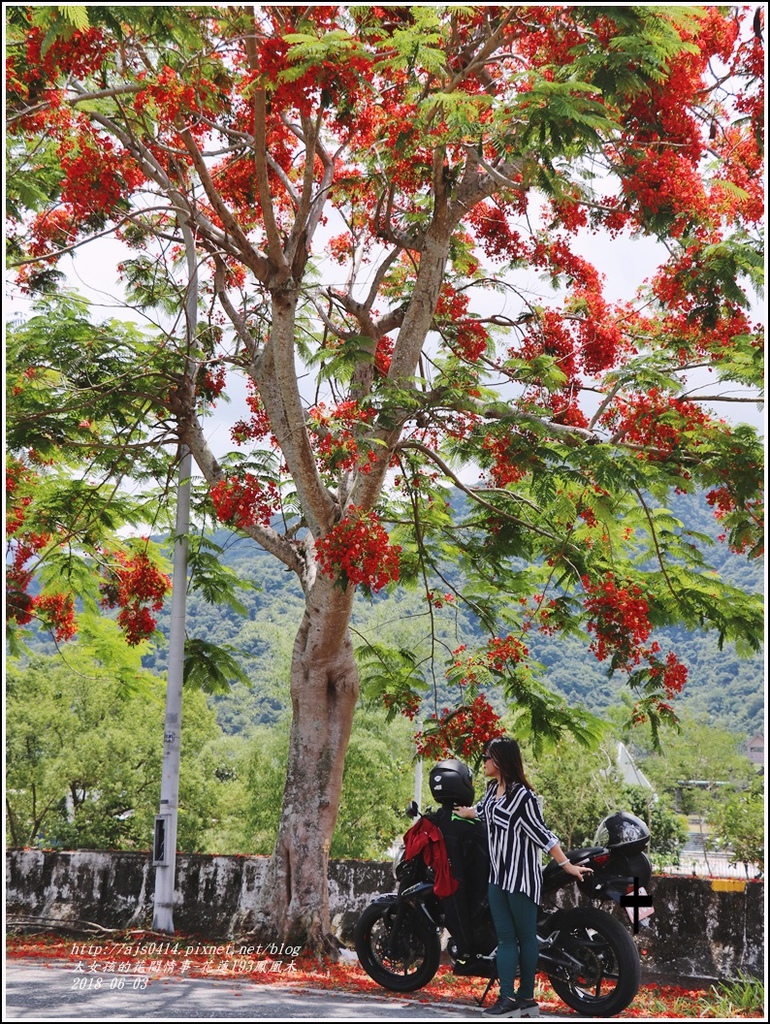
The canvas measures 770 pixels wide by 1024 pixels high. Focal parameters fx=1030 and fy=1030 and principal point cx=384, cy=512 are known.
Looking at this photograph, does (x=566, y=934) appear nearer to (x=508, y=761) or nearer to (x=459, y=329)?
(x=508, y=761)

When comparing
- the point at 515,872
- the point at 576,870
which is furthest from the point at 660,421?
the point at 515,872

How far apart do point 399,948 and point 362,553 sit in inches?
105

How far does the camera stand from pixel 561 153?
6.63 m

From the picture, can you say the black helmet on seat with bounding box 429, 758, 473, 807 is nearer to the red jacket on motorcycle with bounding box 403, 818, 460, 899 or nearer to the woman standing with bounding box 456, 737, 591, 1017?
the red jacket on motorcycle with bounding box 403, 818, 460, 899

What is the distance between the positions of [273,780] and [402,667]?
19065 millimetres

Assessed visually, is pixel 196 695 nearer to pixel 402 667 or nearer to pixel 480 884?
pixel 402 667

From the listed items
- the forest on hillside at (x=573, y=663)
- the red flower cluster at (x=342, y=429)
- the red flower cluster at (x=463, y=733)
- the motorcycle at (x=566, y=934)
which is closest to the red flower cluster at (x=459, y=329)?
the red flower cluster at (x=342, y=429)

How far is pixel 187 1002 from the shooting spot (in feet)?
19.6

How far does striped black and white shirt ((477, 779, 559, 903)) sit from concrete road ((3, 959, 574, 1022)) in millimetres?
724

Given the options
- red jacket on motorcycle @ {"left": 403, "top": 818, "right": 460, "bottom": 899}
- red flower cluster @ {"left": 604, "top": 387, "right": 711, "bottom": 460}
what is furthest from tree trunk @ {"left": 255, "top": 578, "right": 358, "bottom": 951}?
red flower cluster @ {"left": 604, "top": 387, "right": 711, "bottom": 460}

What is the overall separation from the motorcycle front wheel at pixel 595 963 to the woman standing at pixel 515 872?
0.71 feet

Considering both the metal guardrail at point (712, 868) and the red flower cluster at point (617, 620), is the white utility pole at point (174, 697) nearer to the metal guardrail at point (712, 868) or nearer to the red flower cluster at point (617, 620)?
the red flower cluster at point (617, 620)

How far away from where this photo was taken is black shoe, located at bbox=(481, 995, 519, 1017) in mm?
5641

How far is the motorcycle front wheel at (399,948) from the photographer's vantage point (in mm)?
6406
